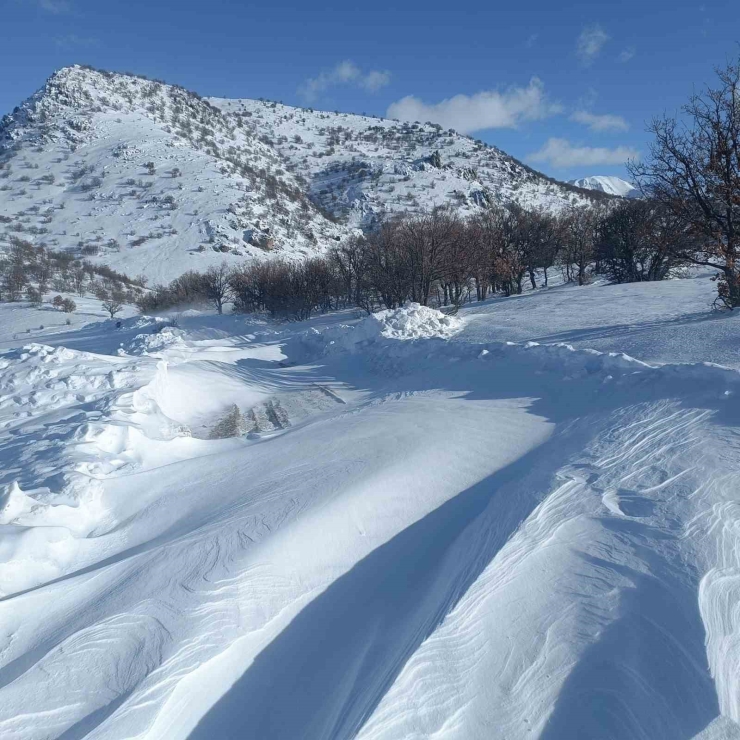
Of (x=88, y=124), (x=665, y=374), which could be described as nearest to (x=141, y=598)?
(x=665, y=374)

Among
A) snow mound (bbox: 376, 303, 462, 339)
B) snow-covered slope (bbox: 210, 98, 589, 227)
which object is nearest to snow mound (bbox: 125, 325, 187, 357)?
snow mound (bbox: 376, 303, 462, 339)

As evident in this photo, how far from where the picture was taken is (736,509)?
3.40m

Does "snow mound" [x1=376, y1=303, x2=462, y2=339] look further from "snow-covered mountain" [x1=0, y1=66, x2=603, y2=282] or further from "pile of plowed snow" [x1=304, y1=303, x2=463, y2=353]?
"snow-covered mountain" [x1=0, y1=66, x2=603, y2=282]

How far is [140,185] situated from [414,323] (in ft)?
161

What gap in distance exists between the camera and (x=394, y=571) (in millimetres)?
3607

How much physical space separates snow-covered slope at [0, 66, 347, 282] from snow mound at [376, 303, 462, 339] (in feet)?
102

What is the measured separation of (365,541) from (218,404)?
6.19m

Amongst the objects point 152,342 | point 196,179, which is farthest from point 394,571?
point 196,179

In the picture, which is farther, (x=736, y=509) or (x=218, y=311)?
(x=218, y=311)

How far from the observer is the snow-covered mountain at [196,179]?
4572 cm

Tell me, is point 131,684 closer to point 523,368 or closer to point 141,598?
point 141,598

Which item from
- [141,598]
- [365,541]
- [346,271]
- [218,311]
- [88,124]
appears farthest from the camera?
[88,124]

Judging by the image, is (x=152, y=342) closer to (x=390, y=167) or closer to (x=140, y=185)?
(x=140, y=185)

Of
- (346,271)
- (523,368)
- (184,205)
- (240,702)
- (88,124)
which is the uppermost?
(88,124)
